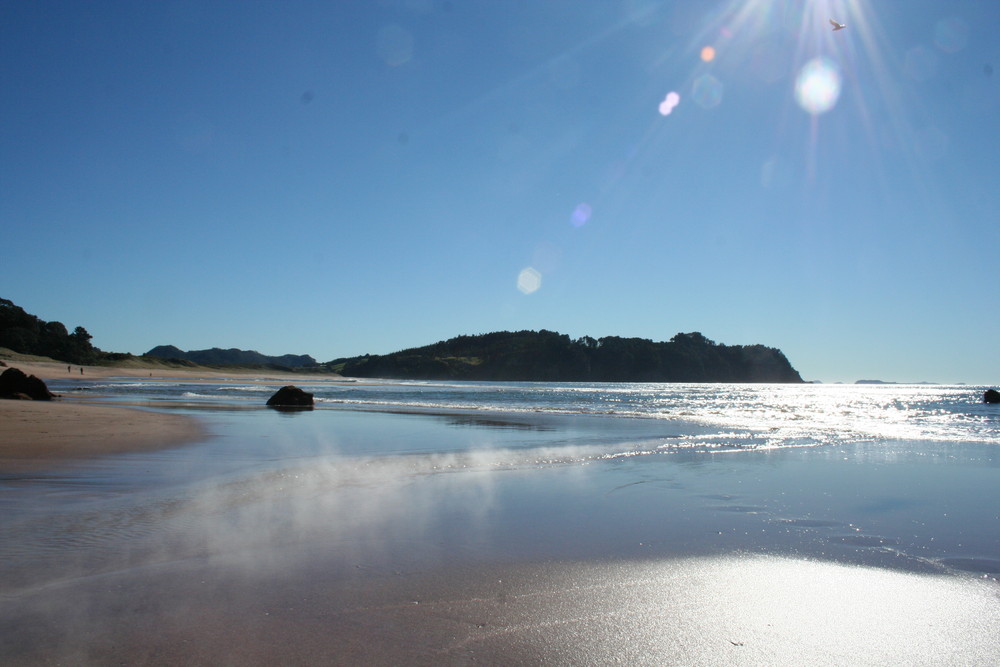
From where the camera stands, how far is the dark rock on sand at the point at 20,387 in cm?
2417

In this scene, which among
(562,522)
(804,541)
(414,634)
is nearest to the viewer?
(414,634)

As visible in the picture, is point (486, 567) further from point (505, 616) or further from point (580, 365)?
point (580, 365)

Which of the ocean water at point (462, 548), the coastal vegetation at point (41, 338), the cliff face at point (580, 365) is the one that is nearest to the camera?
the ocean water at point (462, 548)

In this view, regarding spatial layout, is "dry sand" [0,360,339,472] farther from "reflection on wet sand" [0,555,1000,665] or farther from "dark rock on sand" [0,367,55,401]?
"reflection on wet sand" [0,555,1000,665]

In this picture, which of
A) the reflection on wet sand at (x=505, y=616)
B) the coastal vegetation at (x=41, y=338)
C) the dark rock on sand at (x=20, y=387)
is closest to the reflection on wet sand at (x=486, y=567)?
the reflection on wet sand at (x=505, y=616)

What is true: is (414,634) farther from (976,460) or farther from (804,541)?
(976,460)

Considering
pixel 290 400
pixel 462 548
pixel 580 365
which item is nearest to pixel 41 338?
pixel 290 400

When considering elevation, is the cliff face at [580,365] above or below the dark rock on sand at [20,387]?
above

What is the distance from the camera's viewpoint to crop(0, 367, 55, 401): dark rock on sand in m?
24.2

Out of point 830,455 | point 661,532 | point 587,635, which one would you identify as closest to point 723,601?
point 587,635

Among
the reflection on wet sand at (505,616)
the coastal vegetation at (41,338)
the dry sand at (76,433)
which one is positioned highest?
the coastal vegetation at (41,338)

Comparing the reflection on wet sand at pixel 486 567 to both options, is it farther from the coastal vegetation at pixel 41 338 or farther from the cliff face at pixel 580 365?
the cliff face at pixel 580 365

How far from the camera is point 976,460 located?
13.4 meters

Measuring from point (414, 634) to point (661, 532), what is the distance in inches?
148
